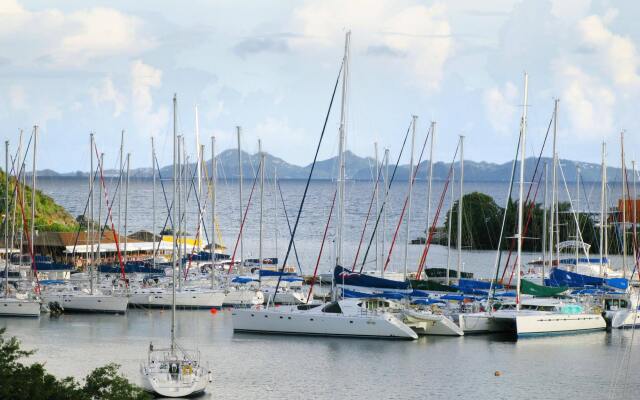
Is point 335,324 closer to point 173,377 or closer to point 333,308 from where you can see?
point 333,308

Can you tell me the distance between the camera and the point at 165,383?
123 ft

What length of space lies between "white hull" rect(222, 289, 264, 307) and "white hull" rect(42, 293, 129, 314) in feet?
19.8

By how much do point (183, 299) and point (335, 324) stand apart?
45.0 ft

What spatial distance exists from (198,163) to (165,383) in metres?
41.4

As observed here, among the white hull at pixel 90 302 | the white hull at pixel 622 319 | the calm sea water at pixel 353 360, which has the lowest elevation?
the calm sea water at pixel 353 360

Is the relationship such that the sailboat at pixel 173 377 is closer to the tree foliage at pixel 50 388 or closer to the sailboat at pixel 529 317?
the tree foliage at pixel 50 388

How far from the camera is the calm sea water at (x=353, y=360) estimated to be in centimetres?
4103

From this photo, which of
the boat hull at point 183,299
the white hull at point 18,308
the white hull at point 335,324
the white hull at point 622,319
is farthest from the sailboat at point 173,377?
the white hull at point 622,319

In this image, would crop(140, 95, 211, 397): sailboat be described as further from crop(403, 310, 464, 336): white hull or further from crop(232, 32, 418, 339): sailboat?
crop(403, 310, 464, 336): white hull

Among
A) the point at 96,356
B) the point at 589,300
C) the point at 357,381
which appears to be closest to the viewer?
the point at 357,381

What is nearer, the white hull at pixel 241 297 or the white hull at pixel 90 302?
the white hull at pixel 90 302

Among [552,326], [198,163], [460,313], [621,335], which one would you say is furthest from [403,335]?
[198,163]

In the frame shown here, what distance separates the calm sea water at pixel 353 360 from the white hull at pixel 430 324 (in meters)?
0.72

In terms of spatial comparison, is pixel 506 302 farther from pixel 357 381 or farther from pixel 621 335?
pixel 357 381
